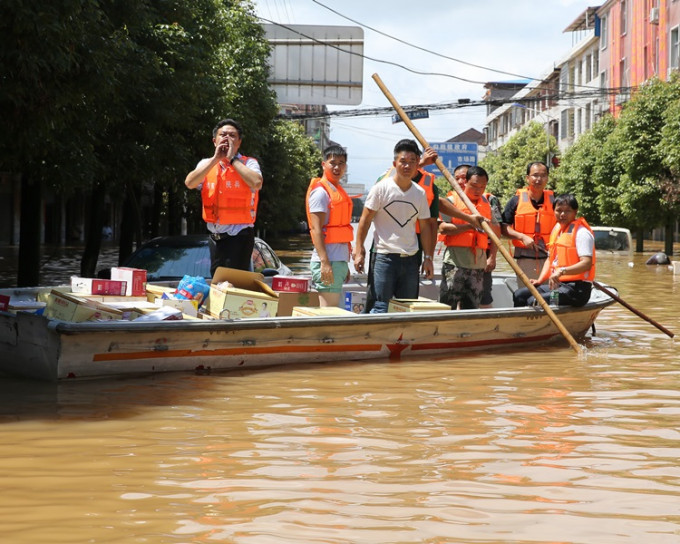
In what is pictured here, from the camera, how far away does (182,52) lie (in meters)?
19.4

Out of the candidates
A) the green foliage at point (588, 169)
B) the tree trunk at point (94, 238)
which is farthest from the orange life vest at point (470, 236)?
the green foliage at point (588, 169)

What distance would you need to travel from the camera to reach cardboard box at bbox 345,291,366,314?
1140 centimetres

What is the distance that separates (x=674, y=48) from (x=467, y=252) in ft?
125

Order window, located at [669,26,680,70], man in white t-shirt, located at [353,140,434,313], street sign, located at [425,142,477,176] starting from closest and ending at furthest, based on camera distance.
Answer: man in white t-shirt, located at [353,140,434,313] < window, located at [669,26,680,70] < street sign, located at [425,142,477,176]

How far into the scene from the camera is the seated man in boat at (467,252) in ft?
34.9

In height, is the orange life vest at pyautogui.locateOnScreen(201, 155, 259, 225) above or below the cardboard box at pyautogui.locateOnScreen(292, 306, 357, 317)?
above

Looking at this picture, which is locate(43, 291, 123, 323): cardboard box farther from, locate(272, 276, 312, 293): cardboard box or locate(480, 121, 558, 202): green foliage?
locate(480, 121, 558, 202): green foliage

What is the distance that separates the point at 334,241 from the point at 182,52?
35.6 ft

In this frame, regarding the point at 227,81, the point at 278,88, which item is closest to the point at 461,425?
the point at 227,81

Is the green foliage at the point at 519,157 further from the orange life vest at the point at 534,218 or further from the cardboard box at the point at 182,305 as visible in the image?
the cardboard box at the point at 182,305

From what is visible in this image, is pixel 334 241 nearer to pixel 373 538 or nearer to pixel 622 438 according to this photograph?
pixel 622 438

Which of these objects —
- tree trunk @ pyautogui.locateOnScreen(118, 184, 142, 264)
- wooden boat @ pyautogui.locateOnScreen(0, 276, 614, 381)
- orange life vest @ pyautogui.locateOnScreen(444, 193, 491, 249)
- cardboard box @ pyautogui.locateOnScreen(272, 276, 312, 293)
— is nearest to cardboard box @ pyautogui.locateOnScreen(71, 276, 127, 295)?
wooden boat @ pyautogui.locateOnScreen(0, 276, 614, 381)

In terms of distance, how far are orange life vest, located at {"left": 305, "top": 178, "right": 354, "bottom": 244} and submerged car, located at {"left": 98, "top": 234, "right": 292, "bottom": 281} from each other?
9.83ft

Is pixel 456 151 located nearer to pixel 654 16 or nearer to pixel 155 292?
pixel 654 16
